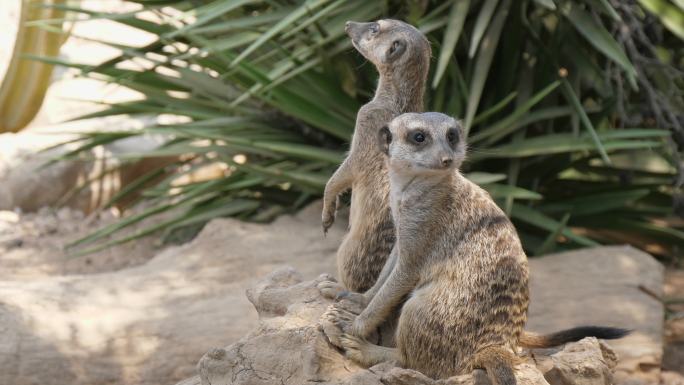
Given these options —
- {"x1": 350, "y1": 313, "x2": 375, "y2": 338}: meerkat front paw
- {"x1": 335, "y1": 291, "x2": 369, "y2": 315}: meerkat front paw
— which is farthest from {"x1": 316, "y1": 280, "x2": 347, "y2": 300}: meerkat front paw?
{"x1": 350, "y1": 313, "x2": 375, "y2": 338}: meerkat front paw

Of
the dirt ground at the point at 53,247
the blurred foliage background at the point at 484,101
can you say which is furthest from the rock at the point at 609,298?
the dirt ground at the point at 53,247

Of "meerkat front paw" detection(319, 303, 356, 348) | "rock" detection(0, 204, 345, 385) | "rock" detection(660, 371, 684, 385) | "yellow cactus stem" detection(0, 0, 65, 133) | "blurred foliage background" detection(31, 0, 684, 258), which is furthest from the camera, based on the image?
"yellow cactus stem" detection(0, 0, 65, 133)

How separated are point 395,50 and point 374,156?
336 millimetres

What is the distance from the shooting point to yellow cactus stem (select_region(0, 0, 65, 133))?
6.67m

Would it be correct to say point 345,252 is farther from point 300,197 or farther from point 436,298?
point 300,197

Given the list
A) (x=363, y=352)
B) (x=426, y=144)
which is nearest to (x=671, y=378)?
(x=363, y=352)

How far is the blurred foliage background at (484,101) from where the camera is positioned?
454 cm

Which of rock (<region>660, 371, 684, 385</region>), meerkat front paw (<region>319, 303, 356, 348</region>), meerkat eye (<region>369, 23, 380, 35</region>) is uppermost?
meerkat eye (<region>369, 23, 380, 35</region>)

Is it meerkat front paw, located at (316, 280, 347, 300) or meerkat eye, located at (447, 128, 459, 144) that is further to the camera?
meerkat front paw, located at (316, 280, 347, 300)

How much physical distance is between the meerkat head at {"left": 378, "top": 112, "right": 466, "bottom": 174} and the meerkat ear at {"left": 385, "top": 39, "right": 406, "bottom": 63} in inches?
20.7

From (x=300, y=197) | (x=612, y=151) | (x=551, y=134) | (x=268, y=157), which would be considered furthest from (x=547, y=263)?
(x=268, y=157)

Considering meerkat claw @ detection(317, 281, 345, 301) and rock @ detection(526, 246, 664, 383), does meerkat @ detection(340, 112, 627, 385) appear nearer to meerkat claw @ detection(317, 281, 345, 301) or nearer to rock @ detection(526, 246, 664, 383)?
meerkat claw @ detection(317, 281, 345, 301)

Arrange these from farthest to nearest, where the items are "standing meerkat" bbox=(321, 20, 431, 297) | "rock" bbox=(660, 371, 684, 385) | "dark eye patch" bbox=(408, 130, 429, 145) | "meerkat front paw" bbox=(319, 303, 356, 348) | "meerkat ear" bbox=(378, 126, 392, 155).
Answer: "rock" bbox=(660, 371, 684, 385) < "standing meerkat" bbox=(321, 20, 431, 297) < "meerkat front paw" bbox=(319, 303, 356, 348) < "meerkat ear" bbox=(378, 126, 392, 155) < "dark eye patch" bbox=(408, 130, 429, 145)

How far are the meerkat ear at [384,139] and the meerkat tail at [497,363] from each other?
1.91 feet
